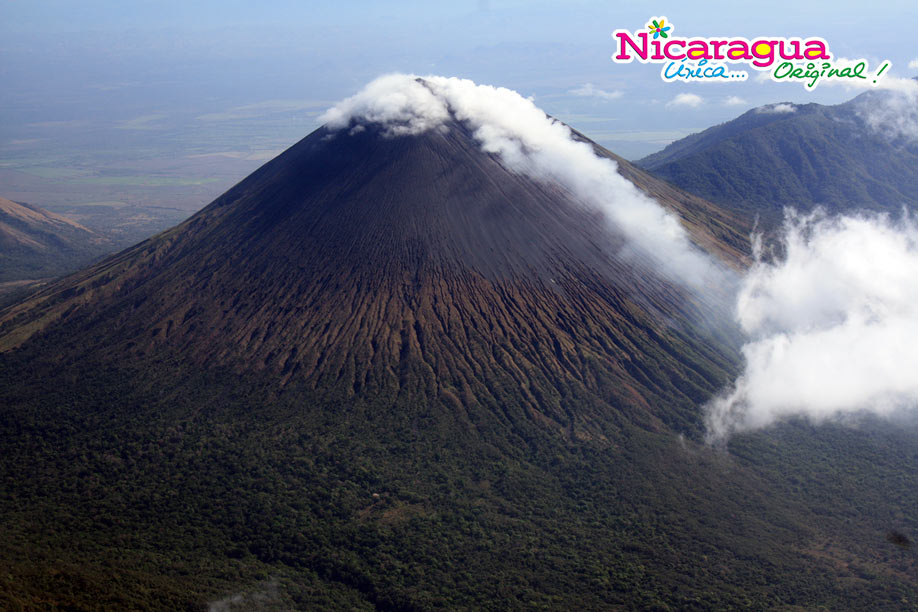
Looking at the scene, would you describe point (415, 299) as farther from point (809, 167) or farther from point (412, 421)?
point (809, 167)

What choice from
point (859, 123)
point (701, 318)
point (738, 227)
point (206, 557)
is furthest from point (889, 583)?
point (859, 123)

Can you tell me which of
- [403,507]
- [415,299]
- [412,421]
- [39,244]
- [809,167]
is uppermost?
[809,167]

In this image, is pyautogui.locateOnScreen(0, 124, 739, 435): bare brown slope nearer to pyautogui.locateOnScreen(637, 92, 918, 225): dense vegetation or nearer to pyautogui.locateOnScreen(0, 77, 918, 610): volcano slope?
pyautogui.locateOnScreen(0, 77, 918, 610): volcano slope

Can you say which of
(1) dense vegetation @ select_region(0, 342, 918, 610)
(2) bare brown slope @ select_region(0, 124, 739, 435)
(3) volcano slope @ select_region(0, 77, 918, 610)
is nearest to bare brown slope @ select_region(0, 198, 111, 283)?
(3) volcano slope @ select_region(0, 77, 918, 610)

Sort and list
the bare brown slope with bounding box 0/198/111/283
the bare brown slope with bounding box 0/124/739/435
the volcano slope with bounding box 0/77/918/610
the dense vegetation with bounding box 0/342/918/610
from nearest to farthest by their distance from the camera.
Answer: the dense vegetation with bounding box 0/342/918/610, the volcano slope with bounding box 0/77/918/610, the bare brown slope with bounding box 0/124/739/435, the bare brown slope with bounding box 0/198/111/283

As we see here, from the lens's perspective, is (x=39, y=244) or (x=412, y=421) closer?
(x=412, y=421)

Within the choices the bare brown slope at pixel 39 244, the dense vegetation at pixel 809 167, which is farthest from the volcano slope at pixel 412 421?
the bare brown slope at pixel 39 244

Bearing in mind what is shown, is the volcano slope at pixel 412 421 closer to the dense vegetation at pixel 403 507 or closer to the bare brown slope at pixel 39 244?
the dense vegetation at pixel 403 507

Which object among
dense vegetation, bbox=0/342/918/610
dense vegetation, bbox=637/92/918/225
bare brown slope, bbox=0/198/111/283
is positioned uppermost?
dense vegetation, bbox=637/92/918/225

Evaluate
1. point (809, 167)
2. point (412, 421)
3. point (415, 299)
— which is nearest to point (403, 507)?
point (412, 421)
